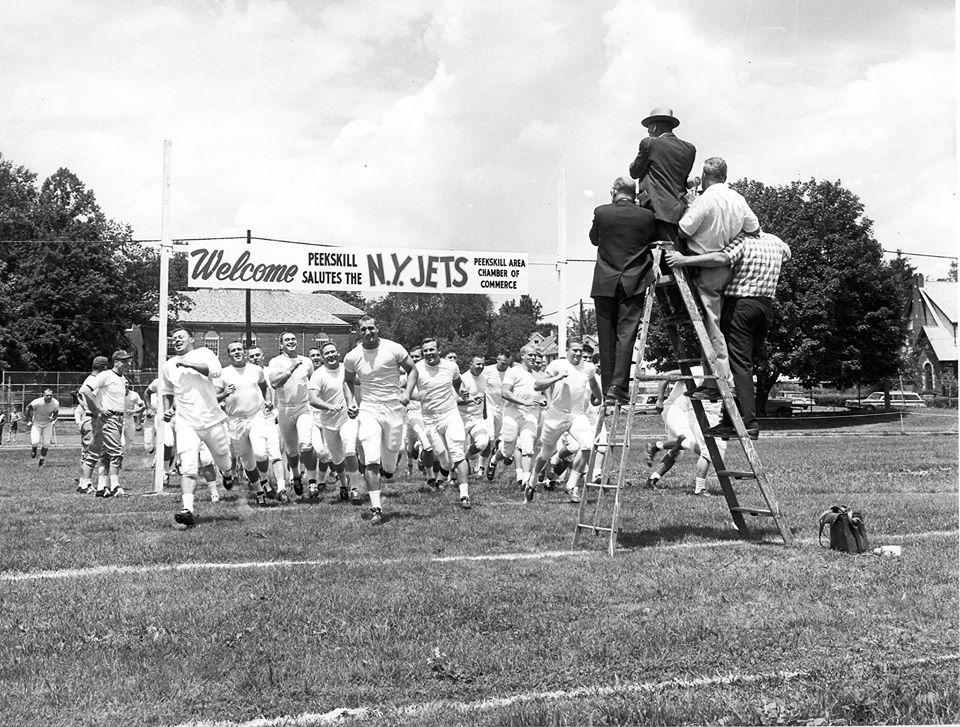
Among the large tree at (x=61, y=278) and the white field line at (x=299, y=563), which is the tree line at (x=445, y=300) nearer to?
the large tree at (x=61, y=278)

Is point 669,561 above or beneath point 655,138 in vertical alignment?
beneath

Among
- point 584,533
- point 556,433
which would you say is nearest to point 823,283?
point 556,433

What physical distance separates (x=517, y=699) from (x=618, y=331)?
4223 mm

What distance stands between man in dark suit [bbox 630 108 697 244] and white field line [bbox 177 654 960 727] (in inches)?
165

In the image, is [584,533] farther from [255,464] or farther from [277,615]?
[255,464]

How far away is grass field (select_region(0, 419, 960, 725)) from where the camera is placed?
462cm

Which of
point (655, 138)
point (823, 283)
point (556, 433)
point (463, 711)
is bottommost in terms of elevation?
point (463, 711)

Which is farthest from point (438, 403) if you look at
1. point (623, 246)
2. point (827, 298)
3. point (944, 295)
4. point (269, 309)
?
point (944, 295)

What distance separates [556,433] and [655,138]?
19.1 feet

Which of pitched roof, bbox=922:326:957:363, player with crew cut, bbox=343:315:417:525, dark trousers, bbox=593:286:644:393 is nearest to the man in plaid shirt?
dark trousers, bbox=593:286:644:393

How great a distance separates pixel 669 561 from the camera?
763 centimetres

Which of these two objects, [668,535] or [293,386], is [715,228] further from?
[293,386]

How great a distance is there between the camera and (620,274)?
825 centimetres

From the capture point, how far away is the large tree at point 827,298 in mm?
46531
